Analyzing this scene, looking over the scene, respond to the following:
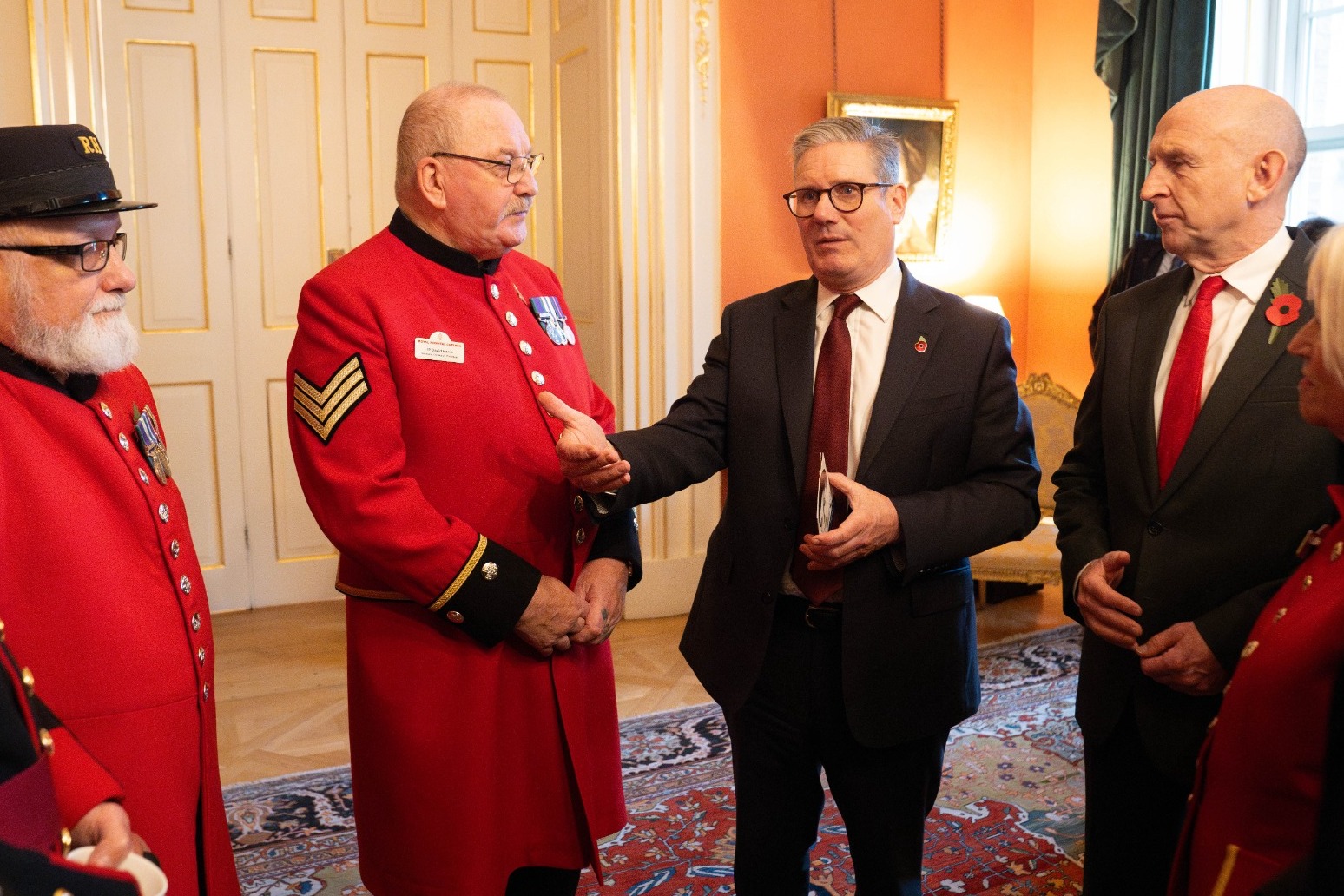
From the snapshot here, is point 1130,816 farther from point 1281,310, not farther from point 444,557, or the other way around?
point 444,557

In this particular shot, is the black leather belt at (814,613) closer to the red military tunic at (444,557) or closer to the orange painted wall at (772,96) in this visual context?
the red military tunic at (444,557)

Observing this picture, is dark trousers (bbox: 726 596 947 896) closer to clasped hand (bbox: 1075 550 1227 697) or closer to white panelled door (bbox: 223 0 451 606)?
clasped hand (bbox: 1075 550 1227 697)

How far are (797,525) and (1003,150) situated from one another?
4510 mm

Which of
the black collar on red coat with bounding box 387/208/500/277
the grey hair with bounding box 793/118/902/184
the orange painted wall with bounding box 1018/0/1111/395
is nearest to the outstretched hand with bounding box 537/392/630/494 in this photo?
the black collar on red coat with bounding box 387/208/500/277

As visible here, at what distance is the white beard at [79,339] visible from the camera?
5.37 feet

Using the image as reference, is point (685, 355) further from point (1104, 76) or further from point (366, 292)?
point (366, 292)

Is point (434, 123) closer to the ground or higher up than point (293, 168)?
closer to the ground

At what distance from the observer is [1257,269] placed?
1.94 meters

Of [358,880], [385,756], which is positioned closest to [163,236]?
[358,880]

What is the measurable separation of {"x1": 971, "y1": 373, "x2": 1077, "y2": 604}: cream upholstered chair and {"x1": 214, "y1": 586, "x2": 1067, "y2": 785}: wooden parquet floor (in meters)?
0.32

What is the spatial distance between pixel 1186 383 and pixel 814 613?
2.50 ft

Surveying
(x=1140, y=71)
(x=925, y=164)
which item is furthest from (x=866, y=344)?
(x=925, y=164)

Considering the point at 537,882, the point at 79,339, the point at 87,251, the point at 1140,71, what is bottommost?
the point at 537,882

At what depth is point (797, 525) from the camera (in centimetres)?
212
